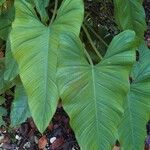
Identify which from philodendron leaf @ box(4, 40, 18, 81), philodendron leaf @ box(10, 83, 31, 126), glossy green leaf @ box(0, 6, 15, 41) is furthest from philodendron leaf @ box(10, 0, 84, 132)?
philodendron leaf @ box(10, 83, 31, 126)

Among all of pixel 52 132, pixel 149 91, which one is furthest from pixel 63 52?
pixel 52 132

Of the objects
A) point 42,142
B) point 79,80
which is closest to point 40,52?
point 79,80

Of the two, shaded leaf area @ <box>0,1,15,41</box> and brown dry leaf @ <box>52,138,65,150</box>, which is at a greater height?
shaded leaf area @ <box>0,1,15,41</box>

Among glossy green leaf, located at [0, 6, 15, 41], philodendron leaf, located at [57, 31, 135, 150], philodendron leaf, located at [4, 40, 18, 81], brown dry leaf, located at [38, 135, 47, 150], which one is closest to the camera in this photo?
philodendron leaf, located at [57, 31, 135, 150]

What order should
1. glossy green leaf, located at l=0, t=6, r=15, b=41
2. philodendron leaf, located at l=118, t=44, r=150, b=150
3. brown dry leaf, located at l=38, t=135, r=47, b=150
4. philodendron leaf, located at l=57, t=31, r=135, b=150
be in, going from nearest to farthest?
philodendron leaf, located at l=57, t=31, r=135, b=150, philodendron leaf, located at l=118, t=44, r=150, b=150, glossy green leaf, located at l=0, t=6, r=15, b=41, brown dry leaf, located at l=38, t=135, r=47, b=150

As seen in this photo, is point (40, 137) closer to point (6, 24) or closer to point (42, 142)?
point (42, 142)

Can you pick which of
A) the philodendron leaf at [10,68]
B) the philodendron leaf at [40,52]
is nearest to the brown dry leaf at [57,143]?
the philodendron leaf at [10,68]

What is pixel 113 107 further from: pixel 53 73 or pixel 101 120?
pixel 53 73

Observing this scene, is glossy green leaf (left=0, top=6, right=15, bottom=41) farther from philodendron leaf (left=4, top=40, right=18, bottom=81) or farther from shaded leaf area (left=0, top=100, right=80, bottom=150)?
shaded leaf area (left=0, top=100, right=80, bottom=150)
